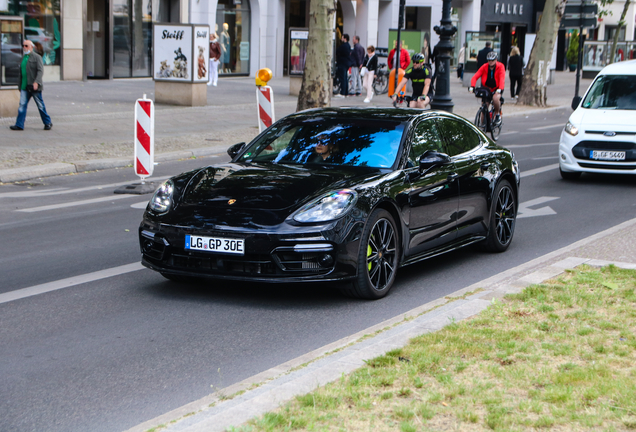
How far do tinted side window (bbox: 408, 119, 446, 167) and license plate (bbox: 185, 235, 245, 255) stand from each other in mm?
1736

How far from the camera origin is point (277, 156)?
24.8 ft

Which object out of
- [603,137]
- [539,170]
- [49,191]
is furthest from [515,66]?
[49,191]

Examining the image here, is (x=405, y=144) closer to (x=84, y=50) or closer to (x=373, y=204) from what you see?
(x=373, y=204)

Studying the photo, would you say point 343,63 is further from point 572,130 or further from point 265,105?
point 572,130

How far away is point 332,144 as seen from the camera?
24.3 feet

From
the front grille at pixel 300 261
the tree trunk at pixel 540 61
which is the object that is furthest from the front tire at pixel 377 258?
the tree trunk at pixel 540 61

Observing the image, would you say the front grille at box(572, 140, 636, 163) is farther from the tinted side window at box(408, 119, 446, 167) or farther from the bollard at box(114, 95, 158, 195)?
the tinted side window at box(408, 119, 446, 167)

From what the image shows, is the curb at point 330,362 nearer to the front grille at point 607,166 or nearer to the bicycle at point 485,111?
the front grille at point 607,166

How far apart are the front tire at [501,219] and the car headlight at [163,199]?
3.15 meters

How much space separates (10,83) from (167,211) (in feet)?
44.3

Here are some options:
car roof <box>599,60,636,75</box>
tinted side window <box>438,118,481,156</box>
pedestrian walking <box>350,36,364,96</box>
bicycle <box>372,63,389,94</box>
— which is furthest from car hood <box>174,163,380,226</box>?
bicycle <box>372,63,389,94</box>

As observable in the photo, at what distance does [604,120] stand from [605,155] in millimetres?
577

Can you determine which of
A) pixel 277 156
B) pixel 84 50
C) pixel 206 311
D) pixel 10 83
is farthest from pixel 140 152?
pixel 84 50

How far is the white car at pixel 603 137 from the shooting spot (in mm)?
13664
